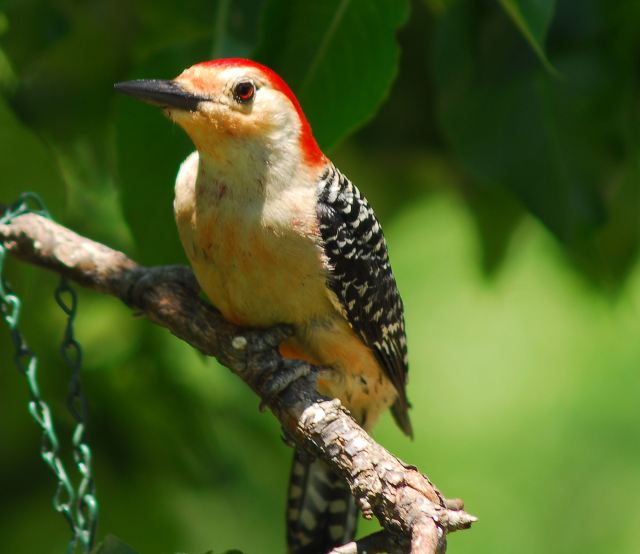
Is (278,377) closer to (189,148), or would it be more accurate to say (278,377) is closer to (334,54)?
(189,148)

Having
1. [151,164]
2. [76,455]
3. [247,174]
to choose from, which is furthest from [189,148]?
[76,455]

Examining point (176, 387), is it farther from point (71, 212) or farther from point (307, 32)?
point (307, 32)

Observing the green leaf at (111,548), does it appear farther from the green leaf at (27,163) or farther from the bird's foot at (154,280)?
the green leaf at (27,163)

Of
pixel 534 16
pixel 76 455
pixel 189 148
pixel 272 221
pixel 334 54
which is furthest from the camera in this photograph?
pixel 189 148

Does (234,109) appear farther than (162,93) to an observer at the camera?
Yes

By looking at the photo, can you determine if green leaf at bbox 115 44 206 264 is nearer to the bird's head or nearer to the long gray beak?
the bird's head

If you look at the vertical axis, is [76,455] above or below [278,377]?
below

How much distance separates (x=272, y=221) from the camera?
359 centimetres

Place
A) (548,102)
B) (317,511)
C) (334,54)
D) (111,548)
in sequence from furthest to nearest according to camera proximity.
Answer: (317,511), (548,102), (334,54), (111,548)

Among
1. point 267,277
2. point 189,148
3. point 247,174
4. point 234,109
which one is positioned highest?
point 234,109

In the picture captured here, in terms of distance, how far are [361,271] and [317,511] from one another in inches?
43.7

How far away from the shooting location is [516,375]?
10.5 m

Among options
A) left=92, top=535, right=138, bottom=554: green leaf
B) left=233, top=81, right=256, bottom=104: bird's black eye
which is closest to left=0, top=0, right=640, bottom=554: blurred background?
left=233, top=81, right=256, bottom=104: bird's black eye

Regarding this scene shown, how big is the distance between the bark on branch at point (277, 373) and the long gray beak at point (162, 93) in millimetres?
792
